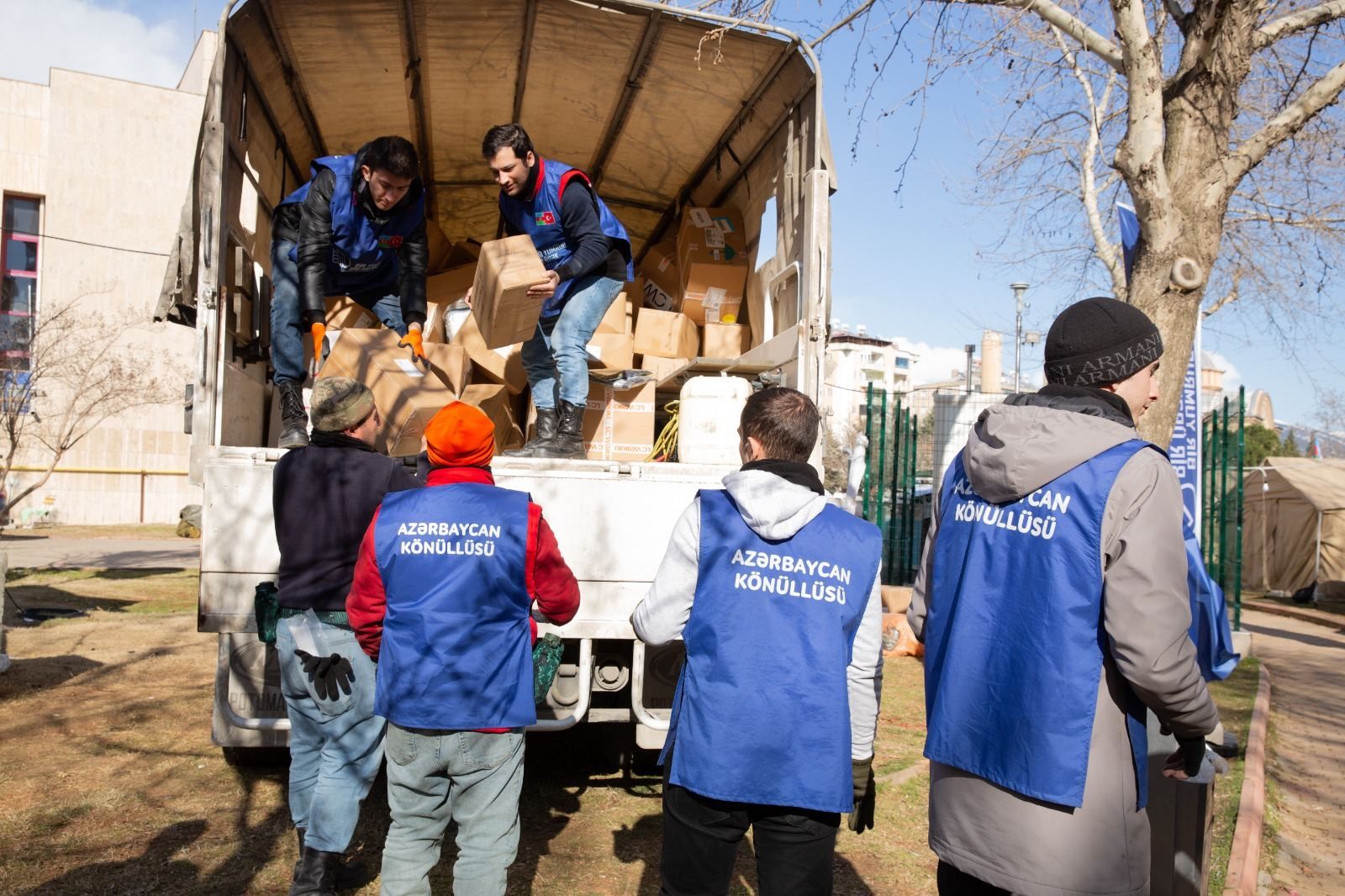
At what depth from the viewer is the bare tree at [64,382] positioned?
14008mm

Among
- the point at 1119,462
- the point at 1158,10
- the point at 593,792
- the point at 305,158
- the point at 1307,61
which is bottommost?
the point at 593,792

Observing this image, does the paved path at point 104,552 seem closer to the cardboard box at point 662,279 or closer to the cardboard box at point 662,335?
the cardboard box at point 662,279

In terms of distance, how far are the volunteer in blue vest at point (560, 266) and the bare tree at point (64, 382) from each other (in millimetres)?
8654

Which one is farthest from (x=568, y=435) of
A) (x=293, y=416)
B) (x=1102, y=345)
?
(x=1102, y=345)

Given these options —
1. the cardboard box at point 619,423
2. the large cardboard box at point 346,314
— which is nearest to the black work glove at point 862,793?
the cardboard box at point 619,423

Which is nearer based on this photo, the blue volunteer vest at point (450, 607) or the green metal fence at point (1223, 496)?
the blue volunteer vest at point (450, 607)

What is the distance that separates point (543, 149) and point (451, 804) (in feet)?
16.1

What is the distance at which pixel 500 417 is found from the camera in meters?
5.29

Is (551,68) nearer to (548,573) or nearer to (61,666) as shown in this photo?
(548,573)

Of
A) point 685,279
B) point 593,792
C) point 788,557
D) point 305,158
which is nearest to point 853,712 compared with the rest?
point 788,557

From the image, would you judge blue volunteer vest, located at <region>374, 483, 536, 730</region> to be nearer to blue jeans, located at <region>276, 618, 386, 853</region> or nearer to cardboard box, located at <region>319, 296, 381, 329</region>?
blue jeans, located at <region>276, 618, 386, 853</region>

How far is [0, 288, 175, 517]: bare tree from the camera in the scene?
46.0 ft

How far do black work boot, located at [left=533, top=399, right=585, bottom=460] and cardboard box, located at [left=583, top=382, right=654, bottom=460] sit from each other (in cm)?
36

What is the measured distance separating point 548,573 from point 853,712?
3.06ft
